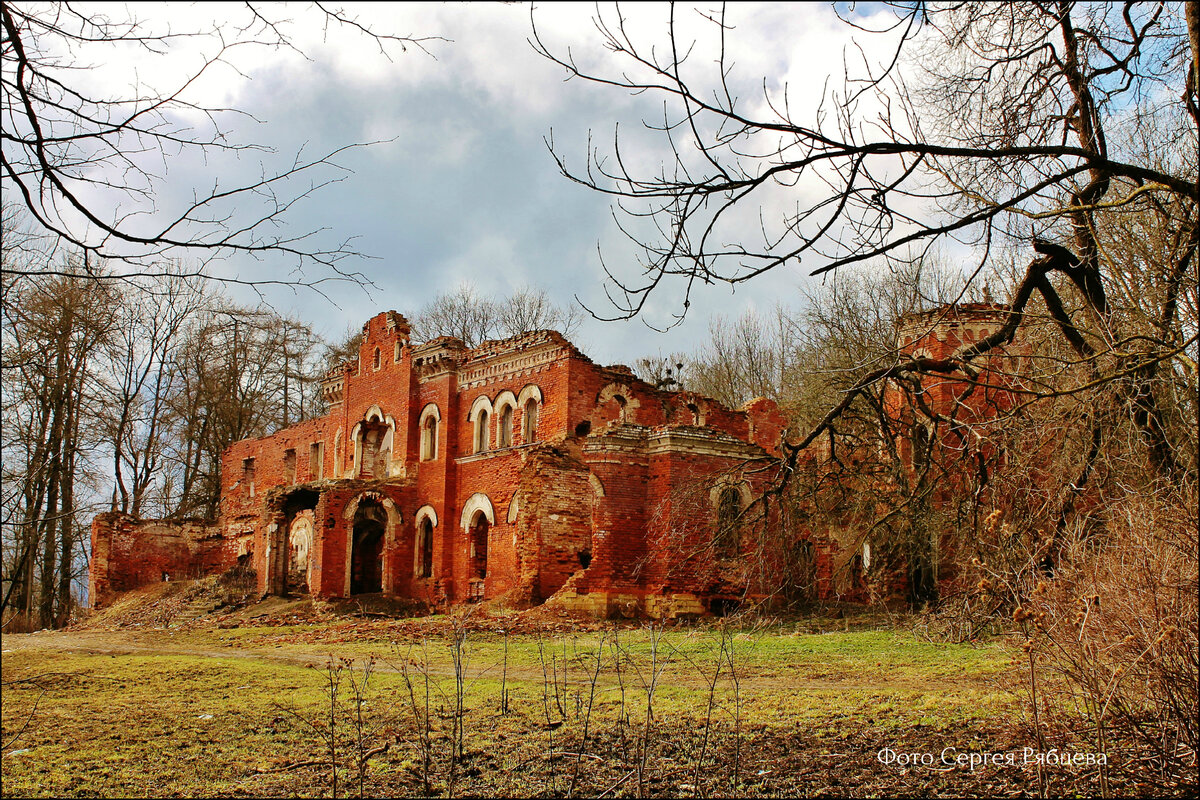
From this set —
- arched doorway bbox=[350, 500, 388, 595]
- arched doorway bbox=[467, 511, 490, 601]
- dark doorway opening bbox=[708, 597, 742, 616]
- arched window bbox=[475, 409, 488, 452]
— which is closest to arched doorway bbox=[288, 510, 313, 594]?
arched doorway bbox=[350, 500, 388, 595]

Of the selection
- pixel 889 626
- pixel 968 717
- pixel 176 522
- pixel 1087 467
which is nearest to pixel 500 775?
pixel 968 717

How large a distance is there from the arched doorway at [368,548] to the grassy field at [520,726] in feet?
53.1

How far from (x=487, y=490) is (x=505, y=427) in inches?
78.7

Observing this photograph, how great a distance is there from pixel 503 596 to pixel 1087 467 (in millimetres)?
16092

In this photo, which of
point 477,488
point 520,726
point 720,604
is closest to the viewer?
point 520,726

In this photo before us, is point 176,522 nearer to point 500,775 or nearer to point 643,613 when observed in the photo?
point 643,613

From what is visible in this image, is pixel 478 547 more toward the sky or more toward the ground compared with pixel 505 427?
more toward the ground

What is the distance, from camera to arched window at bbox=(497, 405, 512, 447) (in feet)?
91.5

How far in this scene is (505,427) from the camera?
28125 millimetres

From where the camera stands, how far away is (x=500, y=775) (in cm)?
566

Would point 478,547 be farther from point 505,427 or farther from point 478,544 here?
point 505,427

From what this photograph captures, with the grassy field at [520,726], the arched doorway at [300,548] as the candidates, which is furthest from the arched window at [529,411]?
the grassy field at [520,726]

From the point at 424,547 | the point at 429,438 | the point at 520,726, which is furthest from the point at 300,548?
the point at 520,726

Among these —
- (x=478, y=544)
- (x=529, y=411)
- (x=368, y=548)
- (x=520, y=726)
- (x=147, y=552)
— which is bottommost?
(x=520, y=726)
